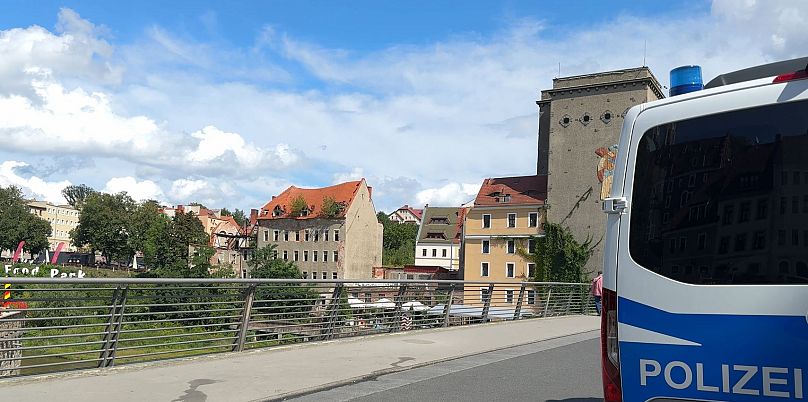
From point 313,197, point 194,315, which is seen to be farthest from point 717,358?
point 313,197

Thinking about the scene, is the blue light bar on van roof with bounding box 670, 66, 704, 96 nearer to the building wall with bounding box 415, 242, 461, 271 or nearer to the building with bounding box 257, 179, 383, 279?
the building with bounding box 257, 179, 383, 279

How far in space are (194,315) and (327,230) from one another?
77038mm

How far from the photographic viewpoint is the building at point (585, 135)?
61.2 metres

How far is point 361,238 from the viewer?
90.9 metres

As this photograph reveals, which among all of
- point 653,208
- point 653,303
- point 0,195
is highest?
point 0,195

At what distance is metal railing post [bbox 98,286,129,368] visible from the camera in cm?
852

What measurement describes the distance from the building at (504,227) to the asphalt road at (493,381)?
54.7 meters

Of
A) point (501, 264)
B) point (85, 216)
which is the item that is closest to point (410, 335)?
point (501, 264)

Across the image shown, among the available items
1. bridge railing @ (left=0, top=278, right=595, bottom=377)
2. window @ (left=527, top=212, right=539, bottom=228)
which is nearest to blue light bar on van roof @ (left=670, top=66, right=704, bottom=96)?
bridge railing @ (left=0, top=278, right=595, bottom=377)

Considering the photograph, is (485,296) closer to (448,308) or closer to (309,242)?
(448,308)

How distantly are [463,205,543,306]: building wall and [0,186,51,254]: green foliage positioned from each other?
265ft

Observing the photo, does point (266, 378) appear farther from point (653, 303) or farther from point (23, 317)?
point (653, 303)

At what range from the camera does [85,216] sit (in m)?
118

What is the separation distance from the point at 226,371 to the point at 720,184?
23.2ft
